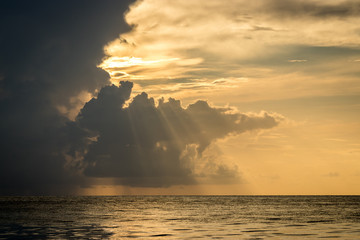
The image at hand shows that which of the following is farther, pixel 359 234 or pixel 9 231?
pixel 9 231

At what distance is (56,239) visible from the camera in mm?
50656

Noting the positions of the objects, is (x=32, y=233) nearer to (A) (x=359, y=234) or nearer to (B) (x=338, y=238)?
(B) (x=338, y=238)

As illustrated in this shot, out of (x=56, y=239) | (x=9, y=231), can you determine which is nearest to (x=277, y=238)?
(x=56, y=239)

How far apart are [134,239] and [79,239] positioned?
643 cm

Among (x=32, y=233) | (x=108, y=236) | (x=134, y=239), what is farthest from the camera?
(x=32, y=233)

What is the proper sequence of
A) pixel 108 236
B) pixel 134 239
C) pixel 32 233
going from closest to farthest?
pixel 134 239 → pixel 108 236 → pixel 32 233

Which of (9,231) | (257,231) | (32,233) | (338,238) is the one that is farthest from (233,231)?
(9,231)

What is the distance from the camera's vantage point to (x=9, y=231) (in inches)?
2394

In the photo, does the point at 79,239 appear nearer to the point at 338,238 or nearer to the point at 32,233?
the point at 32,233

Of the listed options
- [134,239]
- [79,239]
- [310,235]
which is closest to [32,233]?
[79,239]

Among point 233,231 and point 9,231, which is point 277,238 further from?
point 9,231

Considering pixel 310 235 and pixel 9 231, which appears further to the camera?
pixel 9 231

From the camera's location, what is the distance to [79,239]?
5069 centimetres

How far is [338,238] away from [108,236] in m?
27.1
